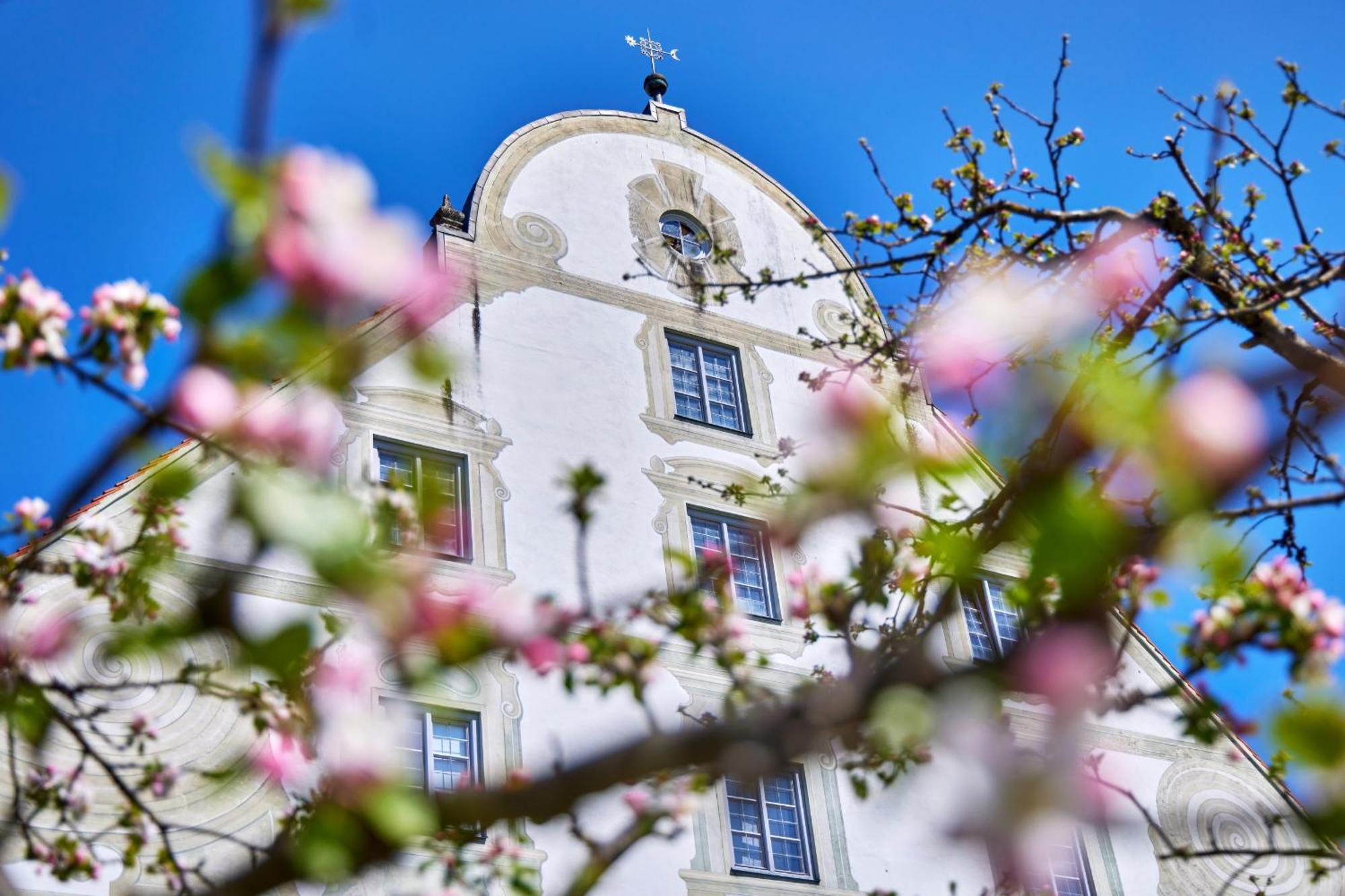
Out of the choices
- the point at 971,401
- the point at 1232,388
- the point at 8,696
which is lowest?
the point at 1232,388

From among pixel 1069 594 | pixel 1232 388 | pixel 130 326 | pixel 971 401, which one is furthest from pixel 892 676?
pixel 971 401

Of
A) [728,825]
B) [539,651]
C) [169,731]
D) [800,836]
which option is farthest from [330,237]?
[800,836]

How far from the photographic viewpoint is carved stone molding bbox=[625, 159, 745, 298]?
1503cm

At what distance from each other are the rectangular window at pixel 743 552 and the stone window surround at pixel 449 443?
6.73 ft

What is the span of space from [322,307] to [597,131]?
1404cm

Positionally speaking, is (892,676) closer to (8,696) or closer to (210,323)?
(210,323)

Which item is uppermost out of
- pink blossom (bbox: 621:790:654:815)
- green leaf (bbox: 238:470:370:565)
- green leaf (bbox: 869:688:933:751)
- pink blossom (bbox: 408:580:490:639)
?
pink blossom (bbox: 621:790:654:815)

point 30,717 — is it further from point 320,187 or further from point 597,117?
point 597,117

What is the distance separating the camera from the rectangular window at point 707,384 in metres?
13.9

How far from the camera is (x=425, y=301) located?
273cm

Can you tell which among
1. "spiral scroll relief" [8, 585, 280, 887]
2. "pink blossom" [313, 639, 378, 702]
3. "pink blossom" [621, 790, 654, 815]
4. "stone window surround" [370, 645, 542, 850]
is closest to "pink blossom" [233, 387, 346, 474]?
"pink blossom" [313, 639, 378, 702]

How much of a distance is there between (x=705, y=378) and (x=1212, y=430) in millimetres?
12025

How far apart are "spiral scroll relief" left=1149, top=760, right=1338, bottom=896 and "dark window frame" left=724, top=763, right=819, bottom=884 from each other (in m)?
3.66

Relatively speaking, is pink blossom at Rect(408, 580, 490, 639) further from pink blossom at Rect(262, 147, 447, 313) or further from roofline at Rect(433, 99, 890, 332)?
roofline at Rect(433, 99, 890, 332)
